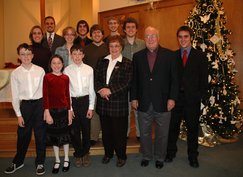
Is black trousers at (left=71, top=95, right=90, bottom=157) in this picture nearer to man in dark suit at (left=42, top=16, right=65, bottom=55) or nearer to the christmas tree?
man in dark suit at (left=42, top=16, right=65, bottom=55)

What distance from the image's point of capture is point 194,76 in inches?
119

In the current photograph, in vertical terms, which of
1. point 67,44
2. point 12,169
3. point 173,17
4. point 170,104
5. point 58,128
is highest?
point 173,17

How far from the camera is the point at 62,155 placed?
3.48 metres

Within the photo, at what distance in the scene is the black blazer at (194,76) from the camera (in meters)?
3.00

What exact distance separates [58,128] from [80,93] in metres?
0.46

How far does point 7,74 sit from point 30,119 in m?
2.32

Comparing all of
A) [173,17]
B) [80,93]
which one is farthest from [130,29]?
[173,17]

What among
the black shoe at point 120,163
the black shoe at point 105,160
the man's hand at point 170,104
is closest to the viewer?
the man's hand at point 170,104

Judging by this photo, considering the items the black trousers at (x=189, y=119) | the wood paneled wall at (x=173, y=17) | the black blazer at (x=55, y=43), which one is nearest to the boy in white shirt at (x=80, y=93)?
the black blazer at (x=55, y=43)

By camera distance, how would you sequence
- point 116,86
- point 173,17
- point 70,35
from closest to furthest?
→ 1. point 116,86
2. point 70,35
3. point 173,17

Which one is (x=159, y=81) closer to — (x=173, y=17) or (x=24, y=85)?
(x=24, y=85)

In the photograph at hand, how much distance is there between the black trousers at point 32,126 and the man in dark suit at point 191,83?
156 centimetres

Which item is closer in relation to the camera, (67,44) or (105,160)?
(105,160)

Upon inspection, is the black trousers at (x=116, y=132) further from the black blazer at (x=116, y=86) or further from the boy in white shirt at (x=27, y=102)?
the boy in white shirt at (x=27, y=102)
